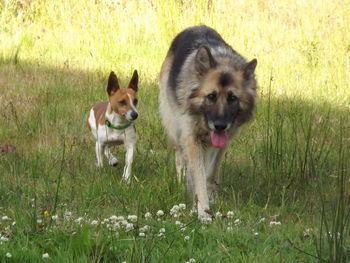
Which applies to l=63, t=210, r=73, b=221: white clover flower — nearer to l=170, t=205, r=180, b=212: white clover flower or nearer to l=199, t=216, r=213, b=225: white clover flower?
l=170, t=205, r=180, b=212: white clover flower

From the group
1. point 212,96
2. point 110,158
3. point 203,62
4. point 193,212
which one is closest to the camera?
point 193,212

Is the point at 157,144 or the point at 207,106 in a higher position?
the point at 207,106

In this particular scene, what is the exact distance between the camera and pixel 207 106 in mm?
5684

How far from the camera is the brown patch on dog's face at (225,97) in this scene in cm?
560

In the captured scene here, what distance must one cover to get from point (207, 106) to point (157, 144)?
1832 millimetres

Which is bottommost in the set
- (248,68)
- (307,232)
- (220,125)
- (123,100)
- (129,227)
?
(307,232)

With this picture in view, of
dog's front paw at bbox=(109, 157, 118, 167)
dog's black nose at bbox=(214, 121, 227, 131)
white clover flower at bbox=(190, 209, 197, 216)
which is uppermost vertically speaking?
dog's black nose at bbox=(214, 121, 227, 131)

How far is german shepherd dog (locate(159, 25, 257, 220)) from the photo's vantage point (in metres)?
5.64

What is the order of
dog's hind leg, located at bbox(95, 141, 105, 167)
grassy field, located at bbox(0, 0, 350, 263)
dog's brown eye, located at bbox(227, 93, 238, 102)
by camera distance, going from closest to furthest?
grassy field, located at bbox(0, 0, 350, 263) → dog's brown eye, located at bbox(227, 93, 238, 102) → dog's hind leg, located at bbox(95, 141, 105, 167)

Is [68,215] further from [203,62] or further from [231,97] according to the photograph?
[203,62]

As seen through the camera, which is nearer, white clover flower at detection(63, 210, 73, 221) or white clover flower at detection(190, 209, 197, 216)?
white clover flower at detection(63, 210, 73, 221)

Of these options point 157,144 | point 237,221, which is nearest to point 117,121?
point 157,144

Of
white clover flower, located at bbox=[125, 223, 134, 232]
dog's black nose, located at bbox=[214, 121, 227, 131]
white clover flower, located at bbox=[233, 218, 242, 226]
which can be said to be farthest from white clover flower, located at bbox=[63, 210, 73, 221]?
dog's black nose, located at bbox=[214, 121, 227, 131]

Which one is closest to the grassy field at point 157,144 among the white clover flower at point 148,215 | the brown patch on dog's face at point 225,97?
the white clover flower at point 148,215
